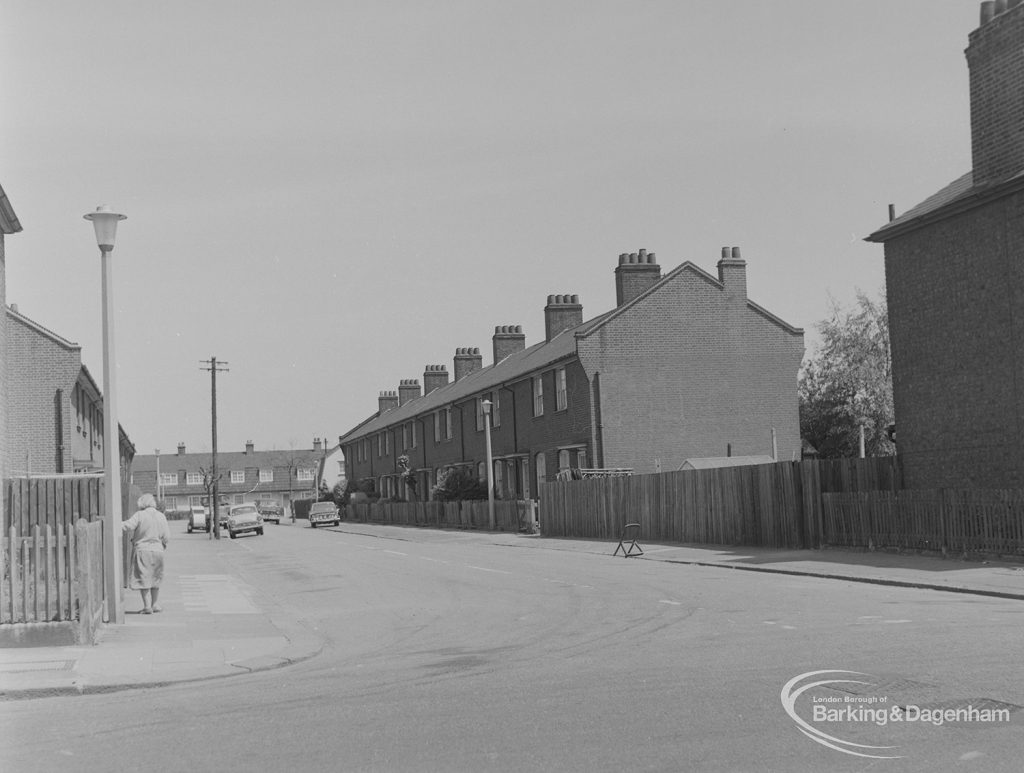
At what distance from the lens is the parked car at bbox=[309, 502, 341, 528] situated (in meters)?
67.8

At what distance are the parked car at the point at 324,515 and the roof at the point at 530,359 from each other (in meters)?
6.85

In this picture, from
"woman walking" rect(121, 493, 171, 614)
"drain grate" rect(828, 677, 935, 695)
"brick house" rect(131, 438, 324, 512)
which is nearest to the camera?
"drain grate" rect(828, 677, 935, 695)

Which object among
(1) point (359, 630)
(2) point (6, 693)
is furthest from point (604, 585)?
(2) point (6, 693)

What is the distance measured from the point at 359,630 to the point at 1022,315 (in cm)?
1443

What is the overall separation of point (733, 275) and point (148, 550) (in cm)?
3198

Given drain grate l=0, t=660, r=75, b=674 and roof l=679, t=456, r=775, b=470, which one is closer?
drain grate l=0, t=660, r=75, b=674

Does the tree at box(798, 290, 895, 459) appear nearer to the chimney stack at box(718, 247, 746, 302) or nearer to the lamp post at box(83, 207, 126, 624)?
the chimney stack at box(718, 247, 746, 302)

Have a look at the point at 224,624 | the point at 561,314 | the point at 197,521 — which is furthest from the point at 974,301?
the point at 197,521

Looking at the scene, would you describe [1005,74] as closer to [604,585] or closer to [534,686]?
[604,585]

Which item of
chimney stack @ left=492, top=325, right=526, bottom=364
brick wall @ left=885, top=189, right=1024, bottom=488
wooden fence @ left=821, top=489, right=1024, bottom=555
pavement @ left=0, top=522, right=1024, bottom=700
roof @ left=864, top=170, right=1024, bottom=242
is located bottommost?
pavement @ left=0, top=522, right=1024, bottom=700

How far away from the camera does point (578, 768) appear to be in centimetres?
640

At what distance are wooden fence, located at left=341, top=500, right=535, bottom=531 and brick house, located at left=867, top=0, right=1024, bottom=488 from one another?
20.0 m

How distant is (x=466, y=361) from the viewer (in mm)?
71875

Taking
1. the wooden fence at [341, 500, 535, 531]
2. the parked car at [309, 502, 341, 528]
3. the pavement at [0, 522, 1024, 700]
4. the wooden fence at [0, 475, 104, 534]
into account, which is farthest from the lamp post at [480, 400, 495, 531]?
the wooden fence at [0, 475, 104, 534]
